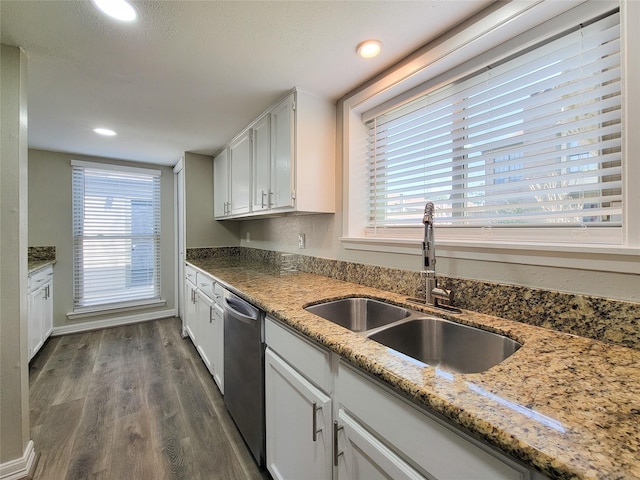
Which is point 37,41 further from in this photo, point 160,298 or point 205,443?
point 160,298

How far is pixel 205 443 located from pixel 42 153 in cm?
372

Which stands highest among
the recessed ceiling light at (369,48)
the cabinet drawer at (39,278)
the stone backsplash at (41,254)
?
the recessed ceiling light at (369,48)

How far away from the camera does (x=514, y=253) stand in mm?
1103

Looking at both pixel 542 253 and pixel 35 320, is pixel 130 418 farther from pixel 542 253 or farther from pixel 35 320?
pixel 542 253

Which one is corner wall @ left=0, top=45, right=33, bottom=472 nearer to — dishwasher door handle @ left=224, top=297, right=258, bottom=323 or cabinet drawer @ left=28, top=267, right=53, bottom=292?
dishwasher door handle @ left=224, top=297, right=258, bottom=323

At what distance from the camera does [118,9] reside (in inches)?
45.3

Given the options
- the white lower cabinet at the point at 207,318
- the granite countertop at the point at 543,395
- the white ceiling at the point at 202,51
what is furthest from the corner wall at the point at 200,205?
the granite countertop at the point at 543,395

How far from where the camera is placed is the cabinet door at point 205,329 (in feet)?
7.39

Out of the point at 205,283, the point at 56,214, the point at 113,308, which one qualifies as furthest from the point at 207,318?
the point at 56,214

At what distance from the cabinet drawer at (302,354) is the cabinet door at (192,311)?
5.66 ft

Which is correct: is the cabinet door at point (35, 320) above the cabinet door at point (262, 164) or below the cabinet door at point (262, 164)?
below

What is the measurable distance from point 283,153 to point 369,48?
0.82m

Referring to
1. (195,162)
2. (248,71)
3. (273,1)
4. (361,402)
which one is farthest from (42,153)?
(361,402)

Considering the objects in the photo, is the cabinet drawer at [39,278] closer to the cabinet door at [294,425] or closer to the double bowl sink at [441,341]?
the cabinet door at [294,425]
